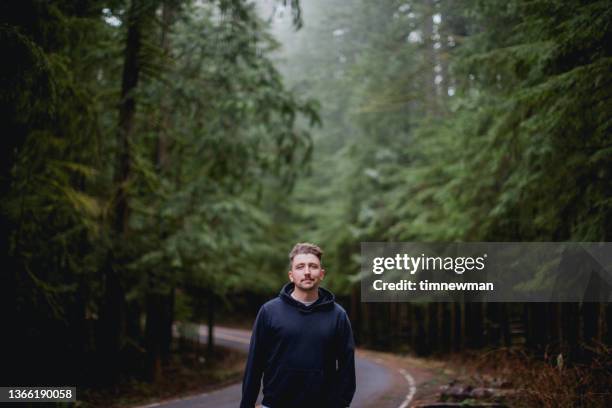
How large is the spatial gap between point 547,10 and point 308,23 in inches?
1395

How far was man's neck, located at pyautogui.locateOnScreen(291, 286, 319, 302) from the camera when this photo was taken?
3839mm

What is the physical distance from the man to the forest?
478cm

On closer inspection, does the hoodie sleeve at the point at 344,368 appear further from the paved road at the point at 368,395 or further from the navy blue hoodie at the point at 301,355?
the paved road at the point at 368,395

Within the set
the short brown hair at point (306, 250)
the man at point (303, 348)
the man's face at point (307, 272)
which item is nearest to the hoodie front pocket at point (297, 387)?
the man at point (303, 348)

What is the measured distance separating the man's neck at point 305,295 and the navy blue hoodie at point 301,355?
0.04m

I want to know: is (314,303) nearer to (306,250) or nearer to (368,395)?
(306,250)

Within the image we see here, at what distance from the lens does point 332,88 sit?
34.1 m

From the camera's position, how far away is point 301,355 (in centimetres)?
378
